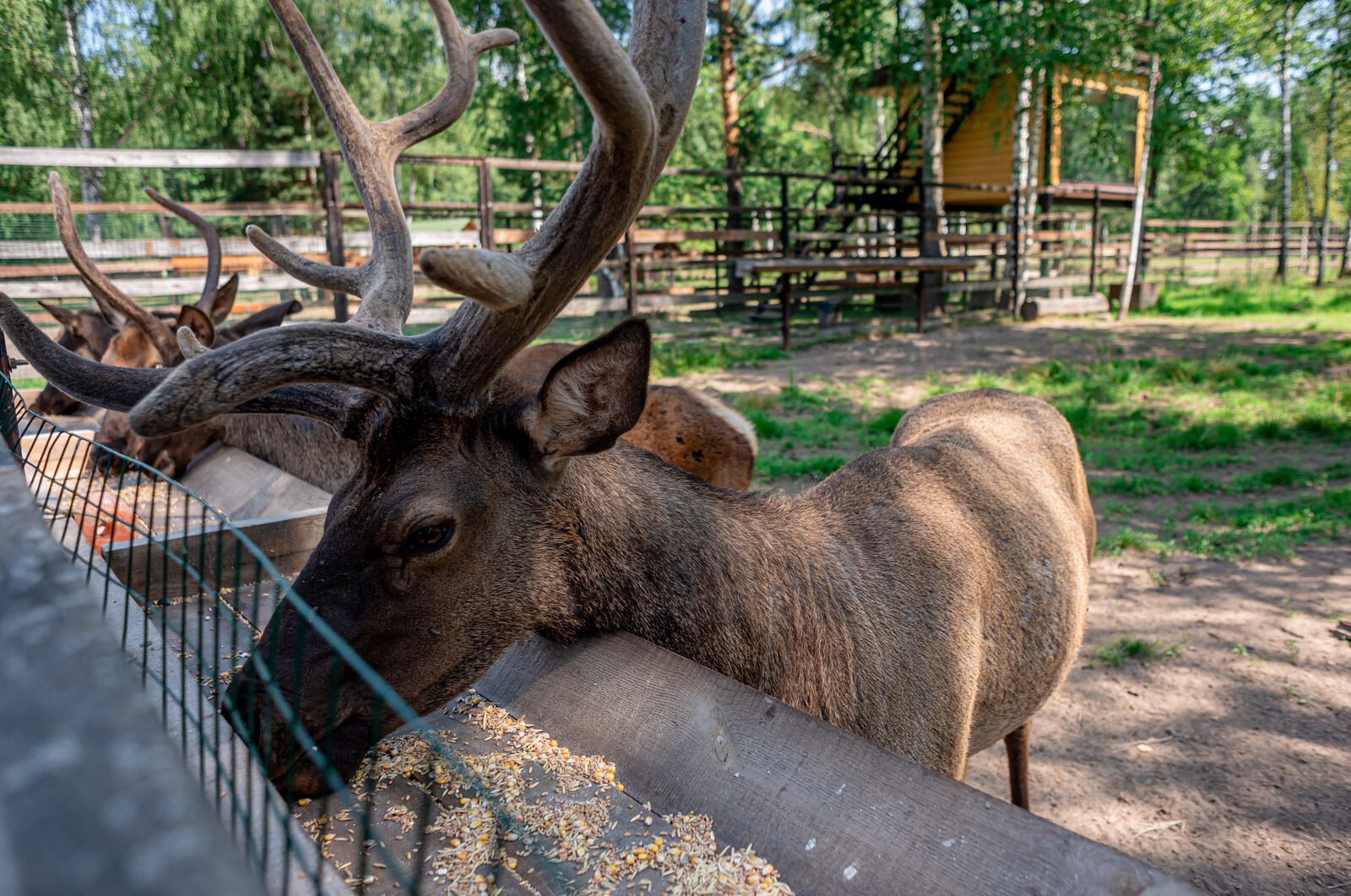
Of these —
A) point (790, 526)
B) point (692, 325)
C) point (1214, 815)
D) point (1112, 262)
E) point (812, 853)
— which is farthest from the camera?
point (1112, 262)

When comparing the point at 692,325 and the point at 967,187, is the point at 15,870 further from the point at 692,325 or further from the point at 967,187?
the point at 967,187

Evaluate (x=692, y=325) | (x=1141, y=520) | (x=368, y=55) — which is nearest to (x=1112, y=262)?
(x=692, y=325)

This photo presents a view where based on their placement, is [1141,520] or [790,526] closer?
[790,526]

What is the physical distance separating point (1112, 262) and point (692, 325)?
16.5 m

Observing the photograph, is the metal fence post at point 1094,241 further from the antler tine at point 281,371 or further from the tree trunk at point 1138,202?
the antler tine at point 281,371

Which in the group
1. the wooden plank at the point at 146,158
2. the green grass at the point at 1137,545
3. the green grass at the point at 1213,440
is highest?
the wooden plank at the point at 146,158

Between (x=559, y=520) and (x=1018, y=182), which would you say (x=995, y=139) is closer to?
(x=1018, y=182)

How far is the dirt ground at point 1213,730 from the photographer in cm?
303

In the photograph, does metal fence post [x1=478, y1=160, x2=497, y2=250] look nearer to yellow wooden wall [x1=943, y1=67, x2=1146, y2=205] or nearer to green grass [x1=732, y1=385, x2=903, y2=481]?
green grass [x1=732, y1=385, x2=903, y2=481]

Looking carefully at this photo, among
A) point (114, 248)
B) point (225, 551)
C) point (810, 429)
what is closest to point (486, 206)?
point (810, 429)

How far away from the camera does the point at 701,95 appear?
35.0 m

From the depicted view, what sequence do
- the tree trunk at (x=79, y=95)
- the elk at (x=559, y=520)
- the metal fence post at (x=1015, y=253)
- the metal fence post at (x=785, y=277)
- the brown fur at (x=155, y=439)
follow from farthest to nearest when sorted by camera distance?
the tree trunk at (x=79, y=95) → the metal fence post at (x=1015, y=253) → the metal fence post at (x=785, y=277) → the brown fur at (x=155, y=439) → the elk at (x=559, y=520)

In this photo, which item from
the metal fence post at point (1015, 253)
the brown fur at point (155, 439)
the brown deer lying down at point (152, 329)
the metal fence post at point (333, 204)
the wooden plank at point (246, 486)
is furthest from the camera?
the metal fence post at point (1015, 253)

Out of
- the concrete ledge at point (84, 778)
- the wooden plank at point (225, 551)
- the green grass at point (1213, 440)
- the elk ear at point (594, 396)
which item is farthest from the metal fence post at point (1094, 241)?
the concrete ledge at point (84, 778)
